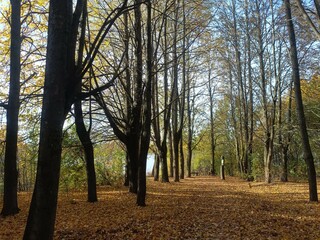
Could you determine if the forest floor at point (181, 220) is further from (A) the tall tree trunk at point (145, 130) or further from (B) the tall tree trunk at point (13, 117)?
(B) the tall tree trunk at point (13, 117)

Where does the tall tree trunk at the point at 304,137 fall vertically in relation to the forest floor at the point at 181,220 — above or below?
above

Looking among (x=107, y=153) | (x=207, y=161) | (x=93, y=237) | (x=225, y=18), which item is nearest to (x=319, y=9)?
(x=93, y=237)

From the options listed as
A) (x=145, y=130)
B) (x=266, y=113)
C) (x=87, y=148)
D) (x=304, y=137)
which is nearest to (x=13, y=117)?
(x=87, y=148)

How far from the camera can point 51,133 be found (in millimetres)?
3799

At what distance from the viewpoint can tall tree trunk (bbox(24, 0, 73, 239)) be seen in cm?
369

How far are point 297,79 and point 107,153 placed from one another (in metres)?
9.51

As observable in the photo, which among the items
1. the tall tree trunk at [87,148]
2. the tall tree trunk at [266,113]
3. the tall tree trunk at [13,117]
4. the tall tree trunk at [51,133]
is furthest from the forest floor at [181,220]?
the tall tree trunk at [266,113]

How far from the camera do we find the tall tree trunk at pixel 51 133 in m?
3.69

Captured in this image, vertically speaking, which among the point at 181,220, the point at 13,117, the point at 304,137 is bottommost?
the point at 181,220

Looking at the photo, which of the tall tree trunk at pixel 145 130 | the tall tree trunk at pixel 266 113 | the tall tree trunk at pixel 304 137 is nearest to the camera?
the tall tree trunk at pixel 145 130

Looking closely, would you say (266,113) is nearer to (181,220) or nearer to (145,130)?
(145,130)

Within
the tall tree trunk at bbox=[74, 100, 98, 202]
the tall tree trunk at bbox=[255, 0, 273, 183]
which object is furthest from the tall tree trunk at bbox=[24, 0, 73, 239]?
the tall tree trunk at bbox=[255, 0, 273, 183]

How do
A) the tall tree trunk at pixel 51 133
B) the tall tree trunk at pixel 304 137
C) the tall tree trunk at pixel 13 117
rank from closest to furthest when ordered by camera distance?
the tall tree trunk at pixel 51 133
the tall tree trunk at pixel 13 117
the tall tree trunk at pixel 304 137

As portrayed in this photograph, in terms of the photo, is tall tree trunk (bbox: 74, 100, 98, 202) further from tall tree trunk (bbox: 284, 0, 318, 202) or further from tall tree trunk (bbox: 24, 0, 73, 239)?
tall tree trunk (bbox: 284, 0, 318, 202)
